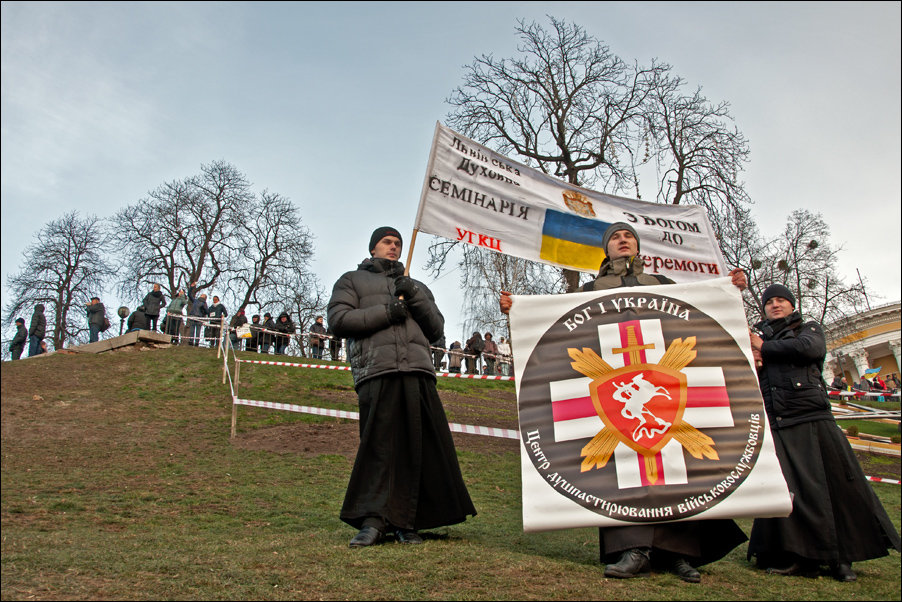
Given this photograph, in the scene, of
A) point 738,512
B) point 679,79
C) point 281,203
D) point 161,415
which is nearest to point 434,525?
point 738,512

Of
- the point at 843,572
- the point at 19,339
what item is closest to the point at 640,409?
the point at 843,572

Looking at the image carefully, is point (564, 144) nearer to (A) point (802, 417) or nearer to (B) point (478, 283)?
(B) point (478, 283)

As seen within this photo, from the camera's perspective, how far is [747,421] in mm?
4242

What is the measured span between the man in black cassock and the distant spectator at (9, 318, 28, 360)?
816 inches

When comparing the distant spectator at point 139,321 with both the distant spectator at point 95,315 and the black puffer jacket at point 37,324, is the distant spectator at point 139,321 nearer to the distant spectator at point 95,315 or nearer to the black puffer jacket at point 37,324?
the distant spectator at point 95,315

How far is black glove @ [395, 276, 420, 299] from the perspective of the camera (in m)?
4.83

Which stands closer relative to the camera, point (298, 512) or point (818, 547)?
point (818, 547)

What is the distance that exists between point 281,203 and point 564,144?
1925 cm

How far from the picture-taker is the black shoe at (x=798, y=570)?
453cm

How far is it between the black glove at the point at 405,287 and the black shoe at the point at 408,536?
156 cm

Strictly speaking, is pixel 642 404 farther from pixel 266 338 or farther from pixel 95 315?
pixel 266 338

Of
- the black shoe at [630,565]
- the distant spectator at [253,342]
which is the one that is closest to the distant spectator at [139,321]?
the distant spectator at [253,342]

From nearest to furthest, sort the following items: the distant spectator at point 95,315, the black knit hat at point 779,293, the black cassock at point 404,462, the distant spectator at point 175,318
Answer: the black cassock at point 404,462 < the black knit hat at point 779,293 < the distant spectator at point 95,315 < the distant spectator at point 175,318

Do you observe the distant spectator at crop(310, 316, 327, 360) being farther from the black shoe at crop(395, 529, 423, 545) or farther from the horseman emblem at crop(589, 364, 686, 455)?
the horseman emblem at crop(589, 364, 686, 455)
